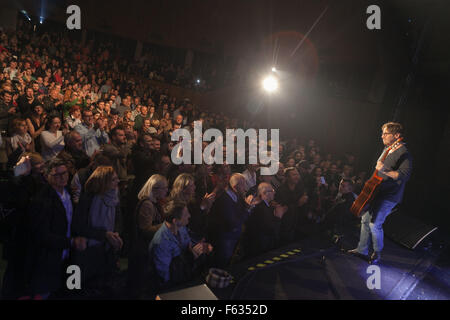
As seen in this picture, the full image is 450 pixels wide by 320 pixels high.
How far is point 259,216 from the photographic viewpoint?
3.65 meters

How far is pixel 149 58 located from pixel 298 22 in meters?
8.82

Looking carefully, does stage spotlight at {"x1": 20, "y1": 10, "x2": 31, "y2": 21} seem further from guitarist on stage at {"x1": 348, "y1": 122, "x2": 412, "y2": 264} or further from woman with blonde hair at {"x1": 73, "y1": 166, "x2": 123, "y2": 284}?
guitarist on stage at {"x1": 348, "y1": 122, "x2": 412, "y2": 264}

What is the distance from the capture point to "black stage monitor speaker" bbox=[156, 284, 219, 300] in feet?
7.92

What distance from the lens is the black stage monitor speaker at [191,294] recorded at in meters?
2.41

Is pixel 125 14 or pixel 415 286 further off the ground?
pixel 125 14

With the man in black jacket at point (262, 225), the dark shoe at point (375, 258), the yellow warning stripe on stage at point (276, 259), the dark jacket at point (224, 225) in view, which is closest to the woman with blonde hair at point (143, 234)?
the dark jacket at point (224, 225)

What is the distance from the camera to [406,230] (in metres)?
4.47

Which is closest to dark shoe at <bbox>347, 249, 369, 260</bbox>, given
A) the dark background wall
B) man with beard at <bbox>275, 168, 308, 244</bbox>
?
man with beard at <bbox>275, 168, 308, 244</bbox>

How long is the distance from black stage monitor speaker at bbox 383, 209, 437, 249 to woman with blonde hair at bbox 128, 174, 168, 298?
3.56m

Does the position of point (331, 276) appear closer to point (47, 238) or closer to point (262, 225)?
point (262, 225)

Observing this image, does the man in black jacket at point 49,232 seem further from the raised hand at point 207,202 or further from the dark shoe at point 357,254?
the dark shoe at point 357,254

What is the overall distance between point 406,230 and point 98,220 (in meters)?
4.29

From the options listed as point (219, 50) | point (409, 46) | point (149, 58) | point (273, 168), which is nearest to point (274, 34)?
point (219, 50)

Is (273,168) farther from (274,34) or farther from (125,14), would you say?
(125,14)
